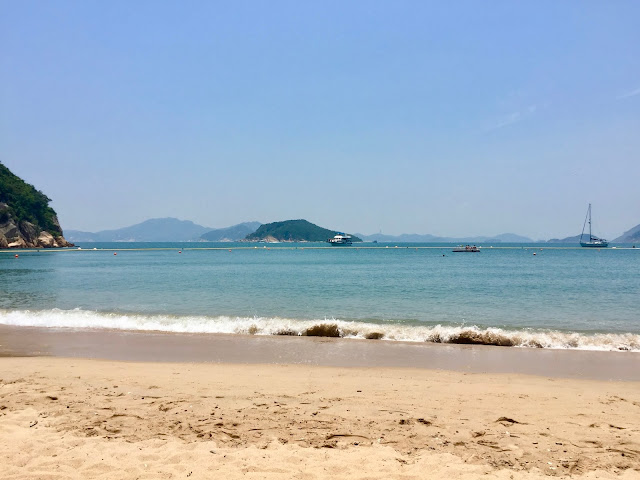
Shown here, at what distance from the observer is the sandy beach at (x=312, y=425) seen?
4801mm

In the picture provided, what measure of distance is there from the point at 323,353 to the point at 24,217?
12671cm

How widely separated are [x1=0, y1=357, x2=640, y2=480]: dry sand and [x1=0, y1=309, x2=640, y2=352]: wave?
13.9 feet

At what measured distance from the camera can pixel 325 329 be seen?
47.4 feet

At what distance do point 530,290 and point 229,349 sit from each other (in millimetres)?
21876

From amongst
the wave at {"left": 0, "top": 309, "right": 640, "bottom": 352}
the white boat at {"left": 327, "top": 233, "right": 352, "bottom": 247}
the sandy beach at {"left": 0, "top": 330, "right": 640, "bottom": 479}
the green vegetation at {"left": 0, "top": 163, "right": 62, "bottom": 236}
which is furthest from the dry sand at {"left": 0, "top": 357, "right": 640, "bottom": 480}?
the white boat at {"left": 327, "top": 233, "right": 352, "bottom": 247}

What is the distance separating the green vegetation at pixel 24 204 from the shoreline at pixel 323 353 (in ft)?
379

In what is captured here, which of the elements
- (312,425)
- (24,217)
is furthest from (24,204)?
(312,425)

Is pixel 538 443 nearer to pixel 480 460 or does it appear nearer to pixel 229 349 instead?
pixel 480 460

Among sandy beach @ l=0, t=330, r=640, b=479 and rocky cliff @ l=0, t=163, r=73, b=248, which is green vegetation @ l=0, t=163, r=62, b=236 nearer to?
rocky cliff @ l=0, t=163, r=73, b=248

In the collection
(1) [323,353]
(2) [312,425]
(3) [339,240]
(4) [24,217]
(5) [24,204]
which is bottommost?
(1) [323,353]

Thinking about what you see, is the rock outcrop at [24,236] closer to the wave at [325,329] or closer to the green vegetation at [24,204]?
the green vegetation at [24,204]

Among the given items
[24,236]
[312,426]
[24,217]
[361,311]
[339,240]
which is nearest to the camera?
[312,426]

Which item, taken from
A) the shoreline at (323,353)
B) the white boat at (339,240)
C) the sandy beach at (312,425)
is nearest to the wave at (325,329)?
the shoreline at (323,353)

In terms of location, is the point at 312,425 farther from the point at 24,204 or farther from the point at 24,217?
the point at 24,204
